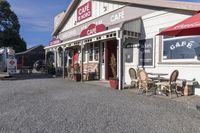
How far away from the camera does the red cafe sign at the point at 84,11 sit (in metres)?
14.5

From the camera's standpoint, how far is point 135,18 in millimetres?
10203

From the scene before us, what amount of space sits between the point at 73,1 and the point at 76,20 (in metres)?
1.44

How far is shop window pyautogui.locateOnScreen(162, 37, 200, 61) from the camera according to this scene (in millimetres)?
7793

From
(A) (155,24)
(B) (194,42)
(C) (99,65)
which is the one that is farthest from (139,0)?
(C) (99,65)

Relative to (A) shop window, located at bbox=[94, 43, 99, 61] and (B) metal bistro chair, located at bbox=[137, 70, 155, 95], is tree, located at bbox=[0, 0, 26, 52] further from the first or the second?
(B) metal bistro chair, located at bbox=[137, 70, 155, 95]

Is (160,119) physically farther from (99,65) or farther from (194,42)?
(99,65)

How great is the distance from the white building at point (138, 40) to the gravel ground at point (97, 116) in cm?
217

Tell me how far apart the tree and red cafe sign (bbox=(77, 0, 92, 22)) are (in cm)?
1947

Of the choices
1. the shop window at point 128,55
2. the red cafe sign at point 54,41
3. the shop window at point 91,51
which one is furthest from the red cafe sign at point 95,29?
the red cafe sign at point 54,41

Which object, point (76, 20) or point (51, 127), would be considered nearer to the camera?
point (51, 127)

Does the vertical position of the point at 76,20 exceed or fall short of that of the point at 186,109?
it exceeds it

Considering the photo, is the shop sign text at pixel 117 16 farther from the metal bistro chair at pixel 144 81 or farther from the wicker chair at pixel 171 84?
the wicker chair at pixel 171 84

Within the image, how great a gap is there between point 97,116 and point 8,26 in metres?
31.1

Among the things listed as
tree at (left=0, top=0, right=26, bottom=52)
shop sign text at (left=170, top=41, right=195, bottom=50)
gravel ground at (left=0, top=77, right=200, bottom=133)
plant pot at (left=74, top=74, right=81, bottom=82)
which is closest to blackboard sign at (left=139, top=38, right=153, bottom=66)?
shop sign text at (left=170, top=41, right=195, bottom=50)
